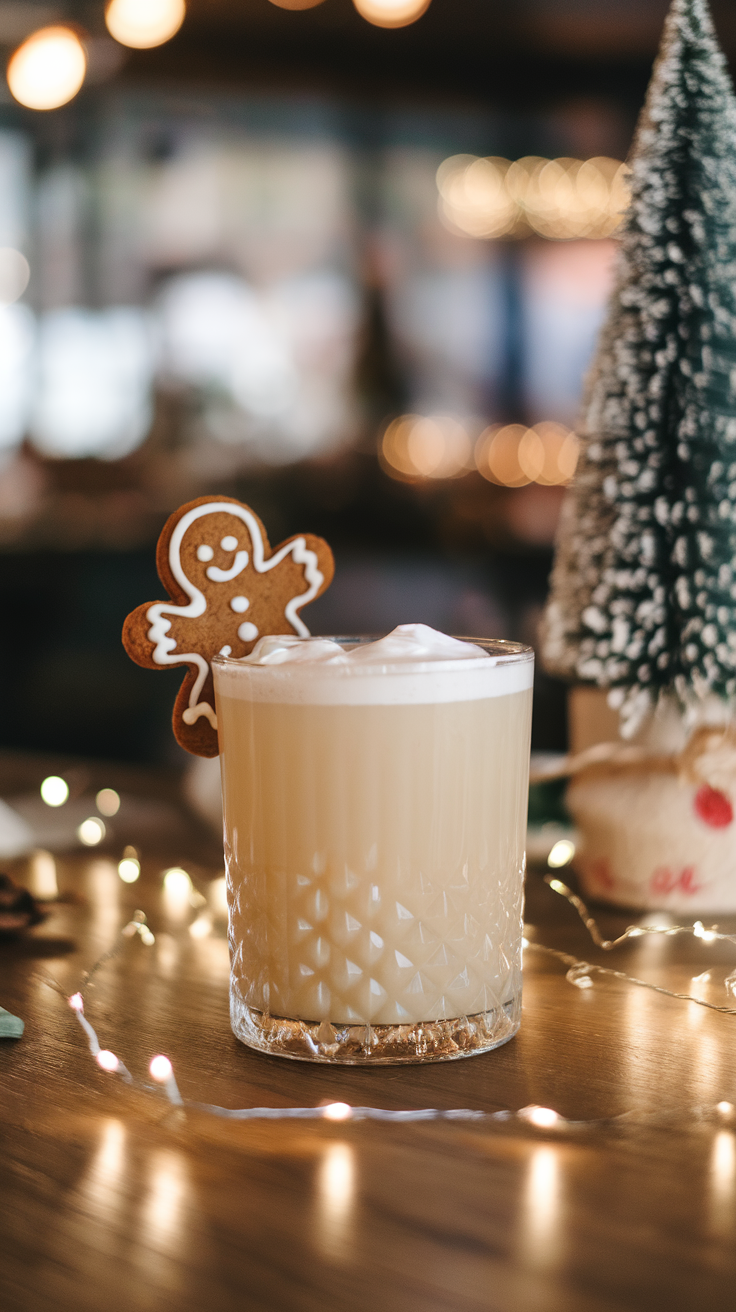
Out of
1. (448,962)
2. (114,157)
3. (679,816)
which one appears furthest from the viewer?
(114,157)

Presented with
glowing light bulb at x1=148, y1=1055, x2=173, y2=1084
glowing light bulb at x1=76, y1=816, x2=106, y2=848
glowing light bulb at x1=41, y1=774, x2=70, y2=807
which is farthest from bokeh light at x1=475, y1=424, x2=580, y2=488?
glowing light bulb at x1=148, y1=1055, x2=173, y2=1084

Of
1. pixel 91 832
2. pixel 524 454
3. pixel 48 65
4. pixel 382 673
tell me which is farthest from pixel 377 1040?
pixel 524 454

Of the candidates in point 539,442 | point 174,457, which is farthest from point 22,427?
point 539,442

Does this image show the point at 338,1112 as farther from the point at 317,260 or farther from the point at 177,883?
the point at 317,260

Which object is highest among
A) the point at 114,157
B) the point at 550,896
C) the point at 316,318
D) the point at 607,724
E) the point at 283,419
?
the point at 114,157

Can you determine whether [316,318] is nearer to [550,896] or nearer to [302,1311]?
[550,896]

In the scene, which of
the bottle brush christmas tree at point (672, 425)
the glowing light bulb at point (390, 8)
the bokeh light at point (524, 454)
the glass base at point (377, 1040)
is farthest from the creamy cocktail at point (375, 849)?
the bokeh light at point (524, 454)

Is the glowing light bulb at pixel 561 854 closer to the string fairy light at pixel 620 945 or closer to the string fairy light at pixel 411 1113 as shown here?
the string fairy light at pixel 620 945
